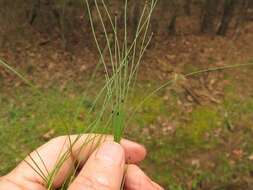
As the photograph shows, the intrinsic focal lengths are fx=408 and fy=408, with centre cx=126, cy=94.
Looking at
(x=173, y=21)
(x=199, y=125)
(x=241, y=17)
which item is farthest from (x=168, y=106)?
(x=241, y=17)

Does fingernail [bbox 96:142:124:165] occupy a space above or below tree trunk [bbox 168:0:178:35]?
below

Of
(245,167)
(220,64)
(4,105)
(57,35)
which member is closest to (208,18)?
(220,64)

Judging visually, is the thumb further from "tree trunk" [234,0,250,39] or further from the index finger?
"tree trunk" [234,0,250,39]

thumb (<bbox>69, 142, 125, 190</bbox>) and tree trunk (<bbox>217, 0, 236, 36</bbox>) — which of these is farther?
tree trunk (<bbox>217, 0, 236, 36</bbox>)

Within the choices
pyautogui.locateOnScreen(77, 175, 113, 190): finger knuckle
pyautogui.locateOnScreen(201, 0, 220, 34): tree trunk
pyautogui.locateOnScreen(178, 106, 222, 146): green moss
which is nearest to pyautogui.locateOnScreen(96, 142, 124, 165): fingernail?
pyautogui.locateOnScreen(77, 175, 113, 190): finger knuckle

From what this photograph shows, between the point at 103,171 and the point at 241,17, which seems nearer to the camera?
the point at 103,171

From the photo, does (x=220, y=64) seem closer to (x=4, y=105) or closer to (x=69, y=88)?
(x=69, y=88)

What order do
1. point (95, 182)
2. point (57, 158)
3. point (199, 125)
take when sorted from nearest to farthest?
point (95, 182) < point (57, 158) < point (199, 125)

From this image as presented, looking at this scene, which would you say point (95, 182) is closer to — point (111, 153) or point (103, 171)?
point (103, 171)
